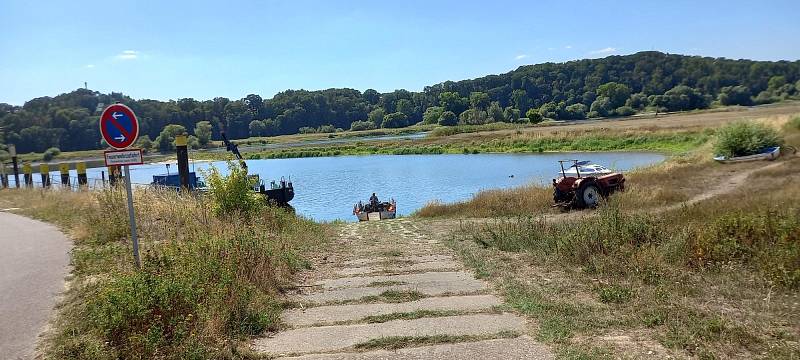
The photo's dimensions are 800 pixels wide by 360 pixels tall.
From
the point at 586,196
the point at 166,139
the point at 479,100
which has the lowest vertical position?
the point at 586,196

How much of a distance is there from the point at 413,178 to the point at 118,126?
45871 mm

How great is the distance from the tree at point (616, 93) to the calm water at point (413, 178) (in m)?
90.3

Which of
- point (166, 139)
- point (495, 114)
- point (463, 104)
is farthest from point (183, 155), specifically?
point (463, 104)

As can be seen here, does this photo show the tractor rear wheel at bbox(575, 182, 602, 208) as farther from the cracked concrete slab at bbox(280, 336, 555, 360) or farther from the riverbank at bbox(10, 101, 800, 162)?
the riverbank at bbox(10, 101, 800, 162)

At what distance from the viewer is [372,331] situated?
5824mm

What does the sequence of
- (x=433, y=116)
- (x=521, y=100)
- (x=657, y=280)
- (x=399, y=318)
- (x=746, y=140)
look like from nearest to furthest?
(x=399, y=318) < (x=657, y=280) < (x=746, y=140) < (x=433, y=116) < (x=521, y=100)

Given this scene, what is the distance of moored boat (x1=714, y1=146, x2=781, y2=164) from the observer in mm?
27428

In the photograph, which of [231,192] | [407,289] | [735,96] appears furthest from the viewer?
[735,96]

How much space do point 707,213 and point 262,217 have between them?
9807 mm

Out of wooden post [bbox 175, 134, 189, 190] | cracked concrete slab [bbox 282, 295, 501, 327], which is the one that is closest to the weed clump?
cracked concrete slab [bbox 282, 295, 501, 327]

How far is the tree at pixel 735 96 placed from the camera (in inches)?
4572

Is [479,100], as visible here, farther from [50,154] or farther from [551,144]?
[50,154]

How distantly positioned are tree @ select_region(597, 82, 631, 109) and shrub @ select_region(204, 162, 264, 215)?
146 meters


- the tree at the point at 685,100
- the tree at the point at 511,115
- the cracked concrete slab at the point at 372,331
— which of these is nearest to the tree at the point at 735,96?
the tree at the point at 685,100
